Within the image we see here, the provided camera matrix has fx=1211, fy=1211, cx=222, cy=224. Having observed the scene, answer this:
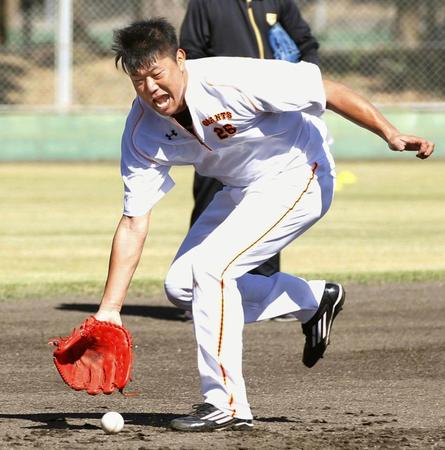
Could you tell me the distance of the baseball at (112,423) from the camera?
4910 millimetres

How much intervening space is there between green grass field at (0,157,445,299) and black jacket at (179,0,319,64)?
2.16 metres

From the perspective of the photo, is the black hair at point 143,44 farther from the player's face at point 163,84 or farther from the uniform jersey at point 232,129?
the uniform jersey at point 232,129

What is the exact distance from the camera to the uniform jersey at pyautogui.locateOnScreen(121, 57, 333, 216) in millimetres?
4934

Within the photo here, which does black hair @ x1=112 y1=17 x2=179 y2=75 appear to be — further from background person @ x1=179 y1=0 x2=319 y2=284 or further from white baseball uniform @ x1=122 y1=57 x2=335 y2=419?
background person @ x1=179 y1=0 x2=319 y2=284

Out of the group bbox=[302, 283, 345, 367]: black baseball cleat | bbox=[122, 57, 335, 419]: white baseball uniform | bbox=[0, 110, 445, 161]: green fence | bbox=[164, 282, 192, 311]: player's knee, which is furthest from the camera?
bbox=[0, 110, 445, 161]: green fence

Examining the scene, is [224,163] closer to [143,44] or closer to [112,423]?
[143,44]

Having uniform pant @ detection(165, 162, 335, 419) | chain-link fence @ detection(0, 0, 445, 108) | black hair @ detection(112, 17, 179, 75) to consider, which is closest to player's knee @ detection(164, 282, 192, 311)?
uniform pant @ detection(165, 162, 335, 419)

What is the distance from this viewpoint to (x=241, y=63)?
5012 mm

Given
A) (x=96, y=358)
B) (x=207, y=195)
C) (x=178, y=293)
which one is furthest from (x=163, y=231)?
(x=96, y=358)

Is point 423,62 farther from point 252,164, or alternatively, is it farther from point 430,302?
point 252,164

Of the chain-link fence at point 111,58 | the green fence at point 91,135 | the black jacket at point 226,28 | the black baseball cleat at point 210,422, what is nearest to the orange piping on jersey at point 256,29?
the black jacket at point 226,28

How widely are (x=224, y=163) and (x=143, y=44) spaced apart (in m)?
0.68

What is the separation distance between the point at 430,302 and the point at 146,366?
114 inches

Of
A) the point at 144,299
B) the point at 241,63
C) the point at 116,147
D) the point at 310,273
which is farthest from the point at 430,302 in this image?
the point at 116,147
